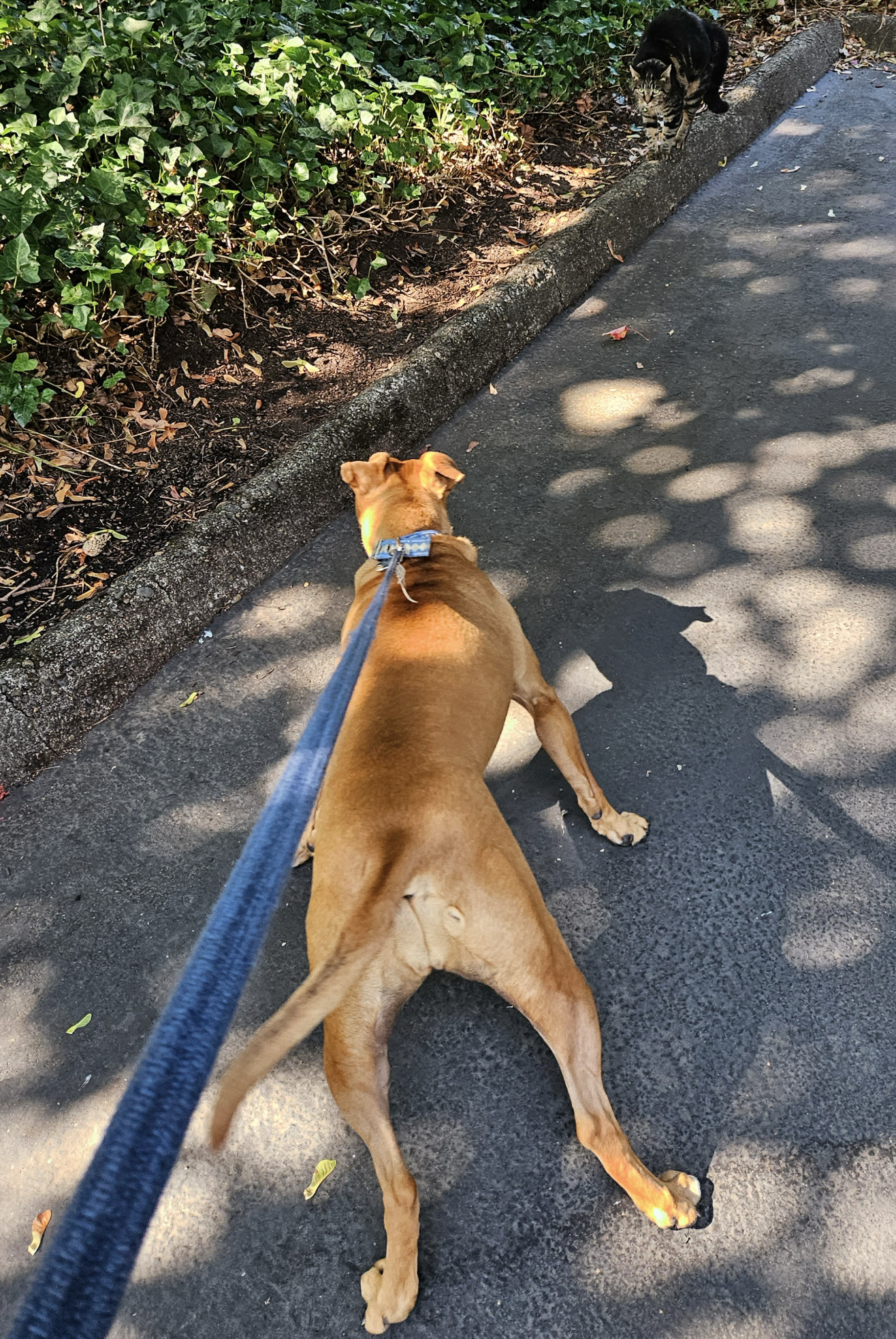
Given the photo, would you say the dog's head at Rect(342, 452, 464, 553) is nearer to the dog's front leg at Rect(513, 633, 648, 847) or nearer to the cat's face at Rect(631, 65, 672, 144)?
the dog's front leg at Rect(513, 633, 648, 847)

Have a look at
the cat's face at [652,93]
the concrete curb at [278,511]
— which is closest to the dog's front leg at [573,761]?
the concrete curb at [278,511]

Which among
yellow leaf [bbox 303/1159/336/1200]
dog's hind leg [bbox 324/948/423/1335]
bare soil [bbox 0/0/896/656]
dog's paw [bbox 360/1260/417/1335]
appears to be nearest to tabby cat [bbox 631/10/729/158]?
bare soil [bbox 0/0/896/656]

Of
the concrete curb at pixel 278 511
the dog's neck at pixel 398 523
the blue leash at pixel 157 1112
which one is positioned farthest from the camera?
the concrete curb at pixel 278 511

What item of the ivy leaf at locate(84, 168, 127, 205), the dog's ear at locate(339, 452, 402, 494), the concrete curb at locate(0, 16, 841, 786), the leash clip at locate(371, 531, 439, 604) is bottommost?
the concrete curb at locate(0, 16, 841, 786)

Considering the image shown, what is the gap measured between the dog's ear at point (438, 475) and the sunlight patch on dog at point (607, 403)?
1.61m

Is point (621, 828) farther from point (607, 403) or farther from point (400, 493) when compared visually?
point (607, 403)

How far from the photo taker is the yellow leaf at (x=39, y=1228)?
2182 mm

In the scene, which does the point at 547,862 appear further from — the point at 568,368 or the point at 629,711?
the point at 568,368

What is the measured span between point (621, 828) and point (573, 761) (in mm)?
242

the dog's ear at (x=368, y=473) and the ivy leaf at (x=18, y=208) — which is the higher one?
the ivy leaf at (x=18, y=208)

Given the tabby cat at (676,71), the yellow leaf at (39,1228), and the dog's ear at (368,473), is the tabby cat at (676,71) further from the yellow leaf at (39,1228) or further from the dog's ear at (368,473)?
the yellow leaf at (39,1228)

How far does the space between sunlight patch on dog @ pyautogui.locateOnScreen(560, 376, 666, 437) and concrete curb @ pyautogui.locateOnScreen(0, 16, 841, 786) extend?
55cm

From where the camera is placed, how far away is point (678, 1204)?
6.72 ft

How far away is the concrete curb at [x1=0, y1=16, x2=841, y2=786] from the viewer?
3.40 m
